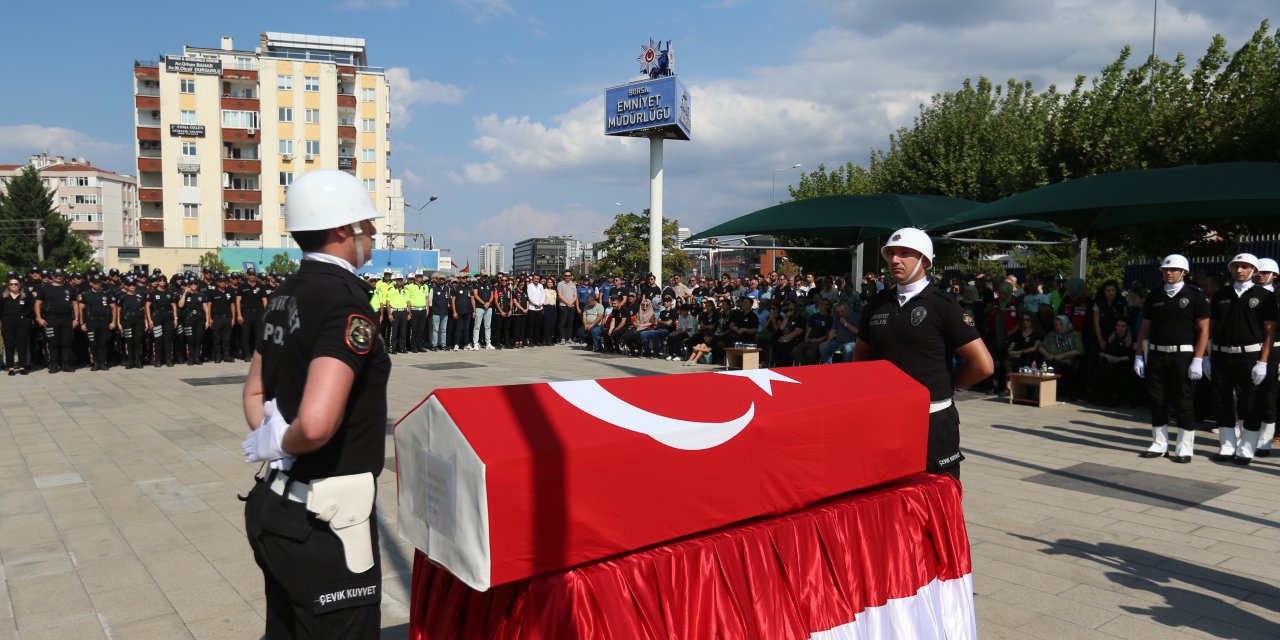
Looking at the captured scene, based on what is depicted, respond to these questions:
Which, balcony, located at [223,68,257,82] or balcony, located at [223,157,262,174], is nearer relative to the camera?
balcony, located at [223,68,257,82]

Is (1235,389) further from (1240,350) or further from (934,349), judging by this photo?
(934,349)

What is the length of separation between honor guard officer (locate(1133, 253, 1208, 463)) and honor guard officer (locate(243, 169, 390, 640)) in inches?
319

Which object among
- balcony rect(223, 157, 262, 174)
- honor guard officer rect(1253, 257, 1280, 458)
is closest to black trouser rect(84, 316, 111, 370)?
honor guard officer rect(1253, 257, 1280, 458)

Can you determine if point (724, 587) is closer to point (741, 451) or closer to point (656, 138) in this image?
point (741, 451)

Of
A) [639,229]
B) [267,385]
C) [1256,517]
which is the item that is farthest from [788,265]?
[267,385]

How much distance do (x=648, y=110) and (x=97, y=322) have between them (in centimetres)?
1899

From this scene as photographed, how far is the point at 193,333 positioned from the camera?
17.0m

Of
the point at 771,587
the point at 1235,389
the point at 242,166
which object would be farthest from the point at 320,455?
the point at 242,166

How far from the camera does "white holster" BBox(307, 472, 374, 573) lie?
85.9 inches

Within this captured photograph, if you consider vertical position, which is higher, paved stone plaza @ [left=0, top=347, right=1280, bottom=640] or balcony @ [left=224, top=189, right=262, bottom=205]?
balcony @ [left=224, top=189, right=262, bottom=205]

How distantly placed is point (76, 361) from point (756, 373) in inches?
735

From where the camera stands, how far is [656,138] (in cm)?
2905

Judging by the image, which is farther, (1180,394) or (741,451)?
(1180,394)

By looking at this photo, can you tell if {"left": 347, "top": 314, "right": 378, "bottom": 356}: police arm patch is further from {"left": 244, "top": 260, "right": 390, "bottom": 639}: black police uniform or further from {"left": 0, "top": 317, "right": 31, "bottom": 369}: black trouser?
{"left": 0, "top": 317, "right": 31, "bottom": 369}: black trouser
